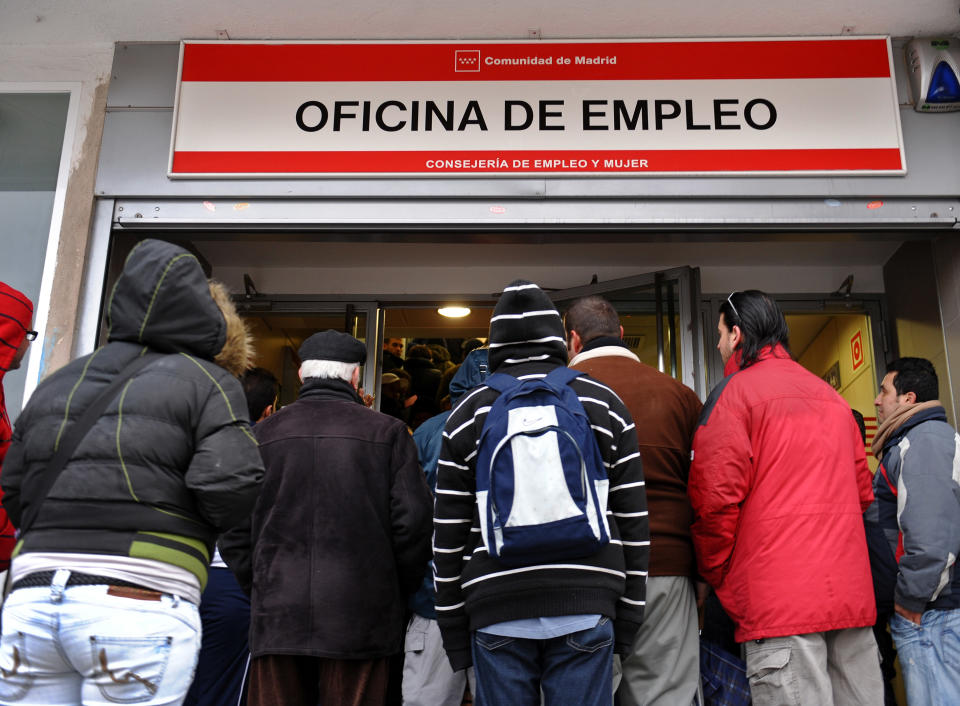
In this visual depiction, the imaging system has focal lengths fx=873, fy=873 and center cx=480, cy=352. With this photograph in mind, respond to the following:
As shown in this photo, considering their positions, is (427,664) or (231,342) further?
(427,664)

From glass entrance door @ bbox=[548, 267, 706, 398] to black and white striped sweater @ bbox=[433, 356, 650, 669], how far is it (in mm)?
2485

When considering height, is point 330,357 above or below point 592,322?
below

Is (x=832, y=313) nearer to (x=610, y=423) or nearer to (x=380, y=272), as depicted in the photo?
(x=380, y=272)

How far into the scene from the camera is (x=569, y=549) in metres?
2.25

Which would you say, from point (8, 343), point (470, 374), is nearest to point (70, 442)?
point (8, 343)

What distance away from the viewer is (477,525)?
2445 millimetres

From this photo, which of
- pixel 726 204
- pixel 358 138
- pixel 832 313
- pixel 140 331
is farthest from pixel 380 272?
pixel 140 331

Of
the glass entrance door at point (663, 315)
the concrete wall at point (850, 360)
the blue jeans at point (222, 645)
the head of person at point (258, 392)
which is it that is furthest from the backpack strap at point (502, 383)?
the concrete wall at point (850, 360)

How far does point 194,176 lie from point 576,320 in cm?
210

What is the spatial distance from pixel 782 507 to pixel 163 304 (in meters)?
1.97

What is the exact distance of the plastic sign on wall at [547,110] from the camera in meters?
4.13

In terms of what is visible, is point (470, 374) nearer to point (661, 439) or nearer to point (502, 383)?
point (661, 439)

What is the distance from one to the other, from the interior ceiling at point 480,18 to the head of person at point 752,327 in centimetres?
171

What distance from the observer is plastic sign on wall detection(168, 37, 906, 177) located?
4.13 metres
